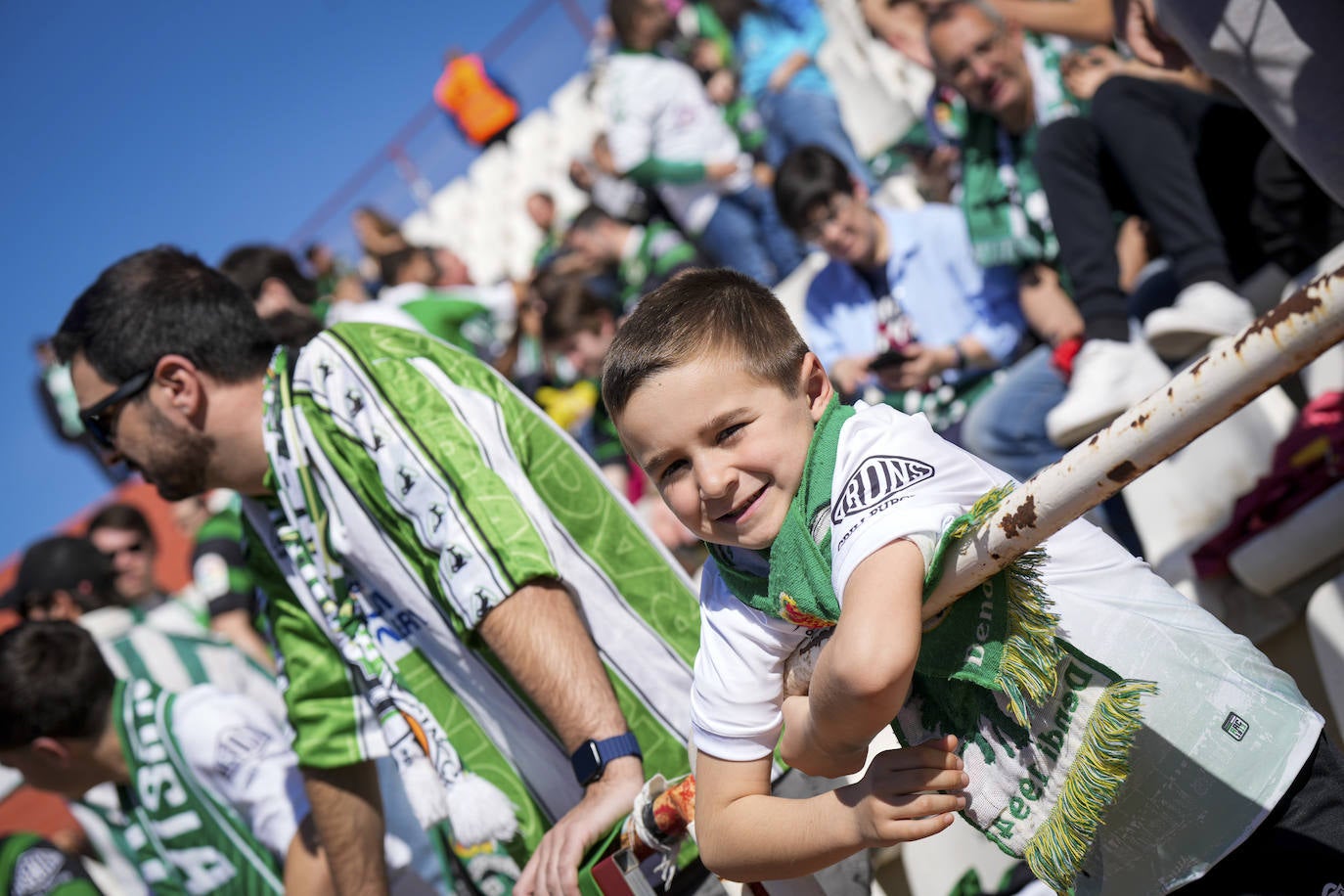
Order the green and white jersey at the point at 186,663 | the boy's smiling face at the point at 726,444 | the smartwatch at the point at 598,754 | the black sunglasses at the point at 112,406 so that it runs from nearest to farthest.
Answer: the boy's smiling face at the point at 726,444 < the smartwatch at the point at 598,754 < the black sunglasses at the point at 112,406 < the green and white jersey at the point at 186,663

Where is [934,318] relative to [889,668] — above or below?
below

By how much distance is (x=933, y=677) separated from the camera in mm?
1254

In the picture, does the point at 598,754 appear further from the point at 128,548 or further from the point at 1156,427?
the point at 128,548

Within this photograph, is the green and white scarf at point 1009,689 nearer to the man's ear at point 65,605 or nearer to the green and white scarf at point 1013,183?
the green and white scarf at point 1013,183

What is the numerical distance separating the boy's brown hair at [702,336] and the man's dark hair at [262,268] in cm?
303

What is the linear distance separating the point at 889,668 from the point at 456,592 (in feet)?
3.41

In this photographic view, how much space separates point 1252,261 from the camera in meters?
3.25

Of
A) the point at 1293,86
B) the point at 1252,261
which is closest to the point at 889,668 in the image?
the point at 1293,86

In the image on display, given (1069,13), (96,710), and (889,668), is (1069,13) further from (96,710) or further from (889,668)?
(96,710)

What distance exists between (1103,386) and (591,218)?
3.98 m

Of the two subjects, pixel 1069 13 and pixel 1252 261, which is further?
pixel 1069 13

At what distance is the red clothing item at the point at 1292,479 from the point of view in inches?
98.1

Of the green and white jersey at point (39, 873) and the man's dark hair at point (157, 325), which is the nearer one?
the man's dark hair at point (157, 325)

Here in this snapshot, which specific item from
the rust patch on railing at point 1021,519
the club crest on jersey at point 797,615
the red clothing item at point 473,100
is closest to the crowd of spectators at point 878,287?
the club crest on jersey at point 797,615
